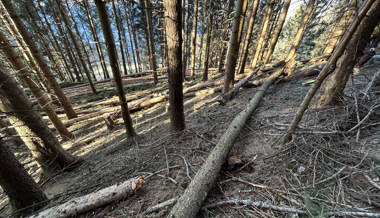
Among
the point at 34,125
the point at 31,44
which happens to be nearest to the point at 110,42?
the point at 34,125

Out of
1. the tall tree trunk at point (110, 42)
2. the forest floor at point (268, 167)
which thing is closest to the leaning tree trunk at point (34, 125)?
the forest floor at point (268, 167)

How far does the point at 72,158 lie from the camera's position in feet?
14.3

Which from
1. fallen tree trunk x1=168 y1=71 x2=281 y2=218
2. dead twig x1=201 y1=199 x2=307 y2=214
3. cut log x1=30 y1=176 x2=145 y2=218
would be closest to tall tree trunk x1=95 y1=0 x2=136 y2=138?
cut log x1=30 y1=176 x2=145 y2=218

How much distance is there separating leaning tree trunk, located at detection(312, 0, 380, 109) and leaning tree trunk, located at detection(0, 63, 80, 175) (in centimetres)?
613

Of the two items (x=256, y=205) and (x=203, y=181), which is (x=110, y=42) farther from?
(x=256, y=205)

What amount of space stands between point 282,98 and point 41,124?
6.97 metres

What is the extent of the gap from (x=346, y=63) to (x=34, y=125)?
690 centimetres

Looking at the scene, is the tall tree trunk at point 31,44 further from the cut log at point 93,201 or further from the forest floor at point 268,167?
the cut log at point 93,201

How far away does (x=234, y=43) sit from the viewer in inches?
205

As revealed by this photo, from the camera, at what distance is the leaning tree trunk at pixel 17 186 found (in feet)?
7.31

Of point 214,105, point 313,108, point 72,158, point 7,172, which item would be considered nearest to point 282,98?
point 313,108

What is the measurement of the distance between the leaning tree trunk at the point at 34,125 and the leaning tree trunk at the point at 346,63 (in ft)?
20.1

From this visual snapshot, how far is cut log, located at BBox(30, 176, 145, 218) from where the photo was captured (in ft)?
7.08

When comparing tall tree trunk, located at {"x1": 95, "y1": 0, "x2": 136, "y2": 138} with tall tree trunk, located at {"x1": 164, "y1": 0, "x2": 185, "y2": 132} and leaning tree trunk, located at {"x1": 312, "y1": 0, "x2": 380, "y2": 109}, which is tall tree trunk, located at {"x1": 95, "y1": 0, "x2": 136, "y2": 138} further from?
leaning tree trunk, located at {"x1": 312, "y1": 0, "x2": 380, "y2": 109}
